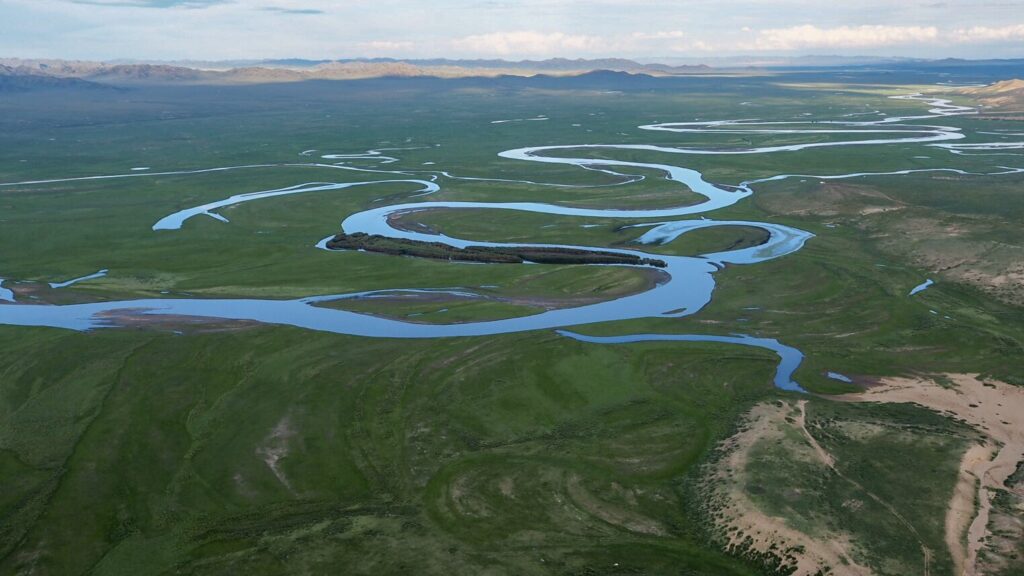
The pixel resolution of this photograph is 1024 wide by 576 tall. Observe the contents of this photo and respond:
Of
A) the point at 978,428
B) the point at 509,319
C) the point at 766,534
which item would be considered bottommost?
the point at 766,534

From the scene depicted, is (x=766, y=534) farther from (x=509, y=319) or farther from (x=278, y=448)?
(x=509, y=319)

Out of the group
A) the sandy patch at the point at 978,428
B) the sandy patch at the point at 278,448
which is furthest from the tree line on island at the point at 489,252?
the sandy patch at the point at 278,448

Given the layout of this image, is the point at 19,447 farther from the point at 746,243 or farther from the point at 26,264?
the point at 746,243

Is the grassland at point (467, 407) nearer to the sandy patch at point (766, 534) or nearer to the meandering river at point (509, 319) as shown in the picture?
the sandy patch at point (766, 534)

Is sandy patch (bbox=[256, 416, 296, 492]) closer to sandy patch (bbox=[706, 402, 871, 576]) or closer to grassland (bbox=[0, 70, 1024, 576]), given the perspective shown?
grassland (bbox=[0, 70, 1024, 576])

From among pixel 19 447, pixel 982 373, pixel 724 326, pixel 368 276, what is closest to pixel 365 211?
pixel 368 276

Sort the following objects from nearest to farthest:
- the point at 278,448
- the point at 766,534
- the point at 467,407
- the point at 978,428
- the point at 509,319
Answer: the point at 766,534 → the point at 278,448 → the point at 978,428 → the point at 467,407 → the point at 509,319

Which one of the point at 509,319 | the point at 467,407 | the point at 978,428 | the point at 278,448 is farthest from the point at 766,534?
the point at 509,319

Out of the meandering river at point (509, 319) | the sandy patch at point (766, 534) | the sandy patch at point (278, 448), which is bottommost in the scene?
the sandy patch at point (766, 534)
